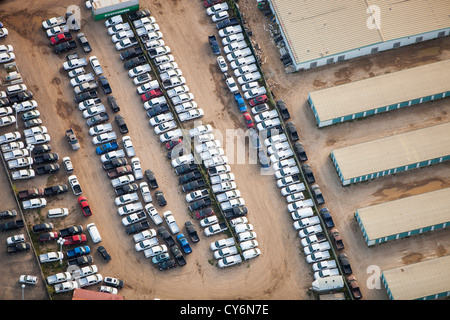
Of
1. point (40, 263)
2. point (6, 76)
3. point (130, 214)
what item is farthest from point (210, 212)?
point (6, 76)

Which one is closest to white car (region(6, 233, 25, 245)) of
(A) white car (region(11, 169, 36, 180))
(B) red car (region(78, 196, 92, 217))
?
(A) white car (region(11, 169, 36, 180))

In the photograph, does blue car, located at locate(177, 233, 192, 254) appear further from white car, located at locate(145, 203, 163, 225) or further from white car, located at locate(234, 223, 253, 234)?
white car, located at locate(234, 223, 253, 234)

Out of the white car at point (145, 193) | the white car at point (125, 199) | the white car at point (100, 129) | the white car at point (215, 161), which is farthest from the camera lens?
the white car at point (100, 129)

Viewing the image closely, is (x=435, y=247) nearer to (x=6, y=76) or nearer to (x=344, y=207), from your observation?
(x=344, y=207)

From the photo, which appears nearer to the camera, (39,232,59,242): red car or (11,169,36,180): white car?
(39,232,59,242): red car

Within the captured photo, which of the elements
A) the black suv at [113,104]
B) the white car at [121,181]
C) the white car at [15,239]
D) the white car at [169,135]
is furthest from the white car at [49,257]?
the black suv at [113,104]

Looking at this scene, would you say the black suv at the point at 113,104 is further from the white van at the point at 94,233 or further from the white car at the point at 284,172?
the white car at the point at 284,172
